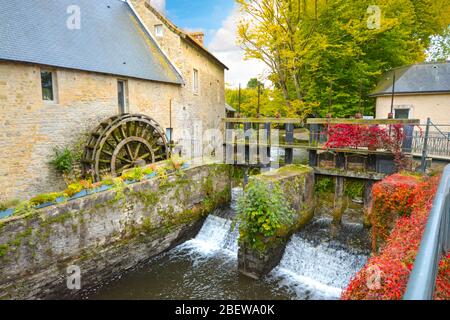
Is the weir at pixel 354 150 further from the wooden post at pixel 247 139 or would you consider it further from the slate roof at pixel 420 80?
the slate roof at pixel 420 80

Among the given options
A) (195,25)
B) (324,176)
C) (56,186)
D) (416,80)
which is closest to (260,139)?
(324,176)

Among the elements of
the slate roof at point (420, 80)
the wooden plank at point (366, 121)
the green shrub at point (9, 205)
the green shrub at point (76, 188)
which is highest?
the slate roof at point (420, 80)

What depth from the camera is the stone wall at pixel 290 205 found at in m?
7.29

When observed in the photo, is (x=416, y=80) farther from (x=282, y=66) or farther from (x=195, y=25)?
(x=195, y=25)

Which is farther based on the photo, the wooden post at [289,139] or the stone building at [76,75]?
the wooden post at [289,139]

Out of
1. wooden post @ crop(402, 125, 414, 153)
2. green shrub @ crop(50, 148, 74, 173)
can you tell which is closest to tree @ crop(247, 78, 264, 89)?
wooden post @ crop(402, 125, 414, 153)

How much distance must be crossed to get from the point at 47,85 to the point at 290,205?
8202mm

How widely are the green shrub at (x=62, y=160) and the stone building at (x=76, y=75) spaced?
166 mm

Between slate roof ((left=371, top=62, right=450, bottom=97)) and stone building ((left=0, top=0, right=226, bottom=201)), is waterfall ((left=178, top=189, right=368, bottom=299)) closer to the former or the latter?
stone building ((left=0, top=0, right=226, bottom=201))

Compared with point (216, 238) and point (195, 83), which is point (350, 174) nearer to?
point (216, 238)

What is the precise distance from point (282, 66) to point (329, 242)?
867 centimetres

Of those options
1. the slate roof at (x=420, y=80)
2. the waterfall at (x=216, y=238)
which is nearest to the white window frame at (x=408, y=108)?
the slate roof at (x=420, y=80)

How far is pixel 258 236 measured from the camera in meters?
7.23

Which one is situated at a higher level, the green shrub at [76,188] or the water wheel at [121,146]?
the water wheel at [121,146]
